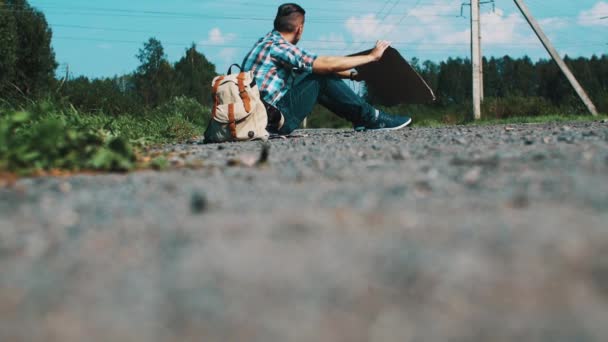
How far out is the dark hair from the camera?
526 cm

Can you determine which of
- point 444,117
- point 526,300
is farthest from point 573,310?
point 444,117

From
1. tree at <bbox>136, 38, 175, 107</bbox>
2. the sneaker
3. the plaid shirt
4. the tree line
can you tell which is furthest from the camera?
tree at <bbox>136, 38, 175, 107</bbox>

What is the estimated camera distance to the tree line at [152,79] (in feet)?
27.9

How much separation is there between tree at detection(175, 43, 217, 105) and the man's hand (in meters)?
39.9

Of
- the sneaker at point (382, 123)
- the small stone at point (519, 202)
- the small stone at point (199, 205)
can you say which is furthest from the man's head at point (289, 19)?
the small stone at point (519, 202)

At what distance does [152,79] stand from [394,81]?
35735mm

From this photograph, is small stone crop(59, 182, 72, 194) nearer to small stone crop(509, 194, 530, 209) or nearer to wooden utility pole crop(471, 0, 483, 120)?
small stone crop(509, 194, 530, 209)

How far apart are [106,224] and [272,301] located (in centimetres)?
67

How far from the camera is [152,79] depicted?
39.8 meters

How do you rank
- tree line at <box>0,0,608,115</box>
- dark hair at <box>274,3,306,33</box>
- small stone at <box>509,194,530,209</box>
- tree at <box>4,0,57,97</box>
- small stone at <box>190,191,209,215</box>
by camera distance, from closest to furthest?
small stone at <box>509,194,530,209</box> < small stone at <box>190,191,209,215</box> < dark hair at <box>274,3,306,33</box> < tree line at <box>0,0,608,115</box> < tree at <box>4,0,57,97</box>

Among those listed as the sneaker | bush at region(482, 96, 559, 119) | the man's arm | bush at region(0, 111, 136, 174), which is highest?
the man's arm

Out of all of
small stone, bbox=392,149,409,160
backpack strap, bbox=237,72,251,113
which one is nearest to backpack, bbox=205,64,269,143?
backpack strap, bbox=237,72,251,113

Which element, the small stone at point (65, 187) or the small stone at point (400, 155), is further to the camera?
the small stone at point (400, 155)

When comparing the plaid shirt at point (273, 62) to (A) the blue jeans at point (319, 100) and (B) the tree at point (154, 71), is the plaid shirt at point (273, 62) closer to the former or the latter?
(A) the blue jeans at point (319, 100)
